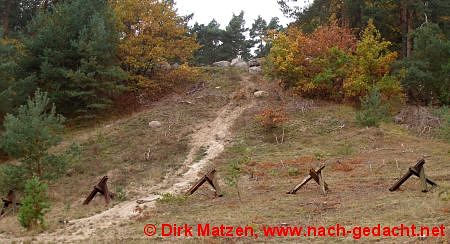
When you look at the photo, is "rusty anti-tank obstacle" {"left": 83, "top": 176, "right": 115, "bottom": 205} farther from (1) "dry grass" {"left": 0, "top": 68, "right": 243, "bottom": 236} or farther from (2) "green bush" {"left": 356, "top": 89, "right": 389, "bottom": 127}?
(2) "green bush" {"left": 356, "top": 89, "right": 389, "bottom": 127}

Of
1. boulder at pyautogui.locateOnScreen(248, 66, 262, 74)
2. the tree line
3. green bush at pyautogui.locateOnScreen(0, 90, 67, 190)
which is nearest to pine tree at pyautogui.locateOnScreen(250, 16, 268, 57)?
the tree line

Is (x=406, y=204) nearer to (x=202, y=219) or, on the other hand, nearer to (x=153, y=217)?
(x=202, y=219)

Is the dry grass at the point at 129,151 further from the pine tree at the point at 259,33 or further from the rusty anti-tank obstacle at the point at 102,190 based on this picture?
the pine tree at the point at 259,33

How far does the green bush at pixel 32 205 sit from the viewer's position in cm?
1353

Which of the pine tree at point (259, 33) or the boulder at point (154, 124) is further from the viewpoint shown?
the pine tree at point (259, 33)

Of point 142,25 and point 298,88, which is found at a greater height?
point 142,25

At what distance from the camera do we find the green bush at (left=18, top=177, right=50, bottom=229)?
44.4ft

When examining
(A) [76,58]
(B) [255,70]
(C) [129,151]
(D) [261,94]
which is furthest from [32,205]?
(B) [255,70]

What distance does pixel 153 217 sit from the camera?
1474 cm

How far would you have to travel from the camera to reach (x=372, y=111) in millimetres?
24297

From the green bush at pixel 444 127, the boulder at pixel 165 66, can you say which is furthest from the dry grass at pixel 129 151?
the green bush at pixel 444 127

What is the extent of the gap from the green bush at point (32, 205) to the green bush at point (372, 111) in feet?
52.6

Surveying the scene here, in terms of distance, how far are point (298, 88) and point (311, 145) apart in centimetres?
685

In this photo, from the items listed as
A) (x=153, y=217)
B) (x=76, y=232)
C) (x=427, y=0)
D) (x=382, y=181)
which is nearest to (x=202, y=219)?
(x=153, y=217)
